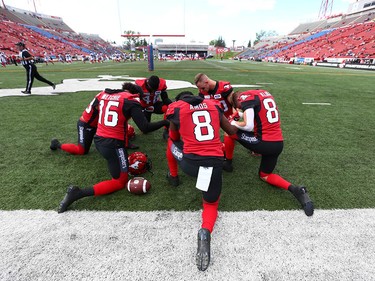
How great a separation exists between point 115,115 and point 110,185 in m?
0.94

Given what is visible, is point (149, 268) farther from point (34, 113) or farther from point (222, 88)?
point (34, 113)

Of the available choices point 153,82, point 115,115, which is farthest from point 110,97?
point 153,82

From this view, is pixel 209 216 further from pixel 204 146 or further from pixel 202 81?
pixel 202 81

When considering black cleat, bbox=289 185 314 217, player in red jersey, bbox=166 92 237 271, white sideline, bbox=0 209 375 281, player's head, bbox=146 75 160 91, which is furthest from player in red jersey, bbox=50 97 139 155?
black cleat, bbox=289 185 314 217

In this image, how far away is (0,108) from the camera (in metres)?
7.27

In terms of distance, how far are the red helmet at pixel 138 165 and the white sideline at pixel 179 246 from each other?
92 centimetres

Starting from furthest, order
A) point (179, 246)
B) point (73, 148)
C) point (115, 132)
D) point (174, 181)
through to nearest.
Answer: point (73, 148)
point (174, 181)
point (115, 132)
point (179, 246)

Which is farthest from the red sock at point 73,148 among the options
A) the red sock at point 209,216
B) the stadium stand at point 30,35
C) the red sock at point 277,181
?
the stadium stand at point 30,35

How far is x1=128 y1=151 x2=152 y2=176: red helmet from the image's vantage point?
3544 millimetres

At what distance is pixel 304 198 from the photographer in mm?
2799

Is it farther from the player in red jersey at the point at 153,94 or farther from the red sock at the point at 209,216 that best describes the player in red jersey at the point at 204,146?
the player in red jersey at the point at 153,94

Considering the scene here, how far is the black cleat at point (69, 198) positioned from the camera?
8.94 feet

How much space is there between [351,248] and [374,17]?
67648 millimetres

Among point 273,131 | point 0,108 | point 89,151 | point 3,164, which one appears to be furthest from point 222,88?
point 0,108
